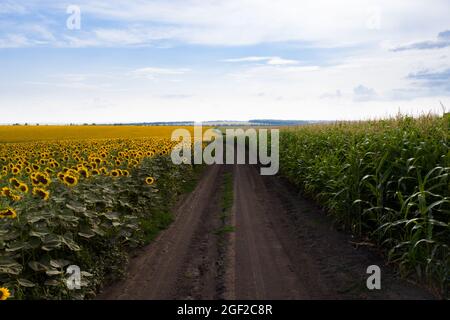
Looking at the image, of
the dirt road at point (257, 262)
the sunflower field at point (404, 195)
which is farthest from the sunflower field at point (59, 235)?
the sunflower field at point (404, 195)

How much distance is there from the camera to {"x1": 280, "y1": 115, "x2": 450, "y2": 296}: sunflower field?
242 inches

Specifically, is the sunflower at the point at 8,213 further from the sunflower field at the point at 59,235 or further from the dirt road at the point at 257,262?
the dirt road at the point at 257,262

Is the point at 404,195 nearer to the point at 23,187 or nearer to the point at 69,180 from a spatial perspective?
the point at 69,180

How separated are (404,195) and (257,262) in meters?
2.93

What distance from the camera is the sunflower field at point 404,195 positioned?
20.2ft

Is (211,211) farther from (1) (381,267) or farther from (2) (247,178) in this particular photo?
(2) (247,178)

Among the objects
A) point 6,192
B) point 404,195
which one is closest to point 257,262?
point 404,195

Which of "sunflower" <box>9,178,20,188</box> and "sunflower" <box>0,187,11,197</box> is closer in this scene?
"sunflower" <box>0,187,11,197</box>

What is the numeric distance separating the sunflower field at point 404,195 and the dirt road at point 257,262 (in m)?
0.36

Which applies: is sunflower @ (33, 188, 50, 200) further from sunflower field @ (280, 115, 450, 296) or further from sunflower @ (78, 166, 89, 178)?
sunflower field @ (280, 115, 450, 296)

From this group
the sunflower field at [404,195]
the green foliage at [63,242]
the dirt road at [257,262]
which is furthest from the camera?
the sunflower field at [404,195]

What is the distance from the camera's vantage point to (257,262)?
7.21 meters

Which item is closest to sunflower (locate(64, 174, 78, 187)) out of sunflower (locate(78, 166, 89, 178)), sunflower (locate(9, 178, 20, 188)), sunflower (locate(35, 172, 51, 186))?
sunflower (locate(35, 172, 51, 186))

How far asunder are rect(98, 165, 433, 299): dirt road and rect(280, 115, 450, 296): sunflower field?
1.18 ft
